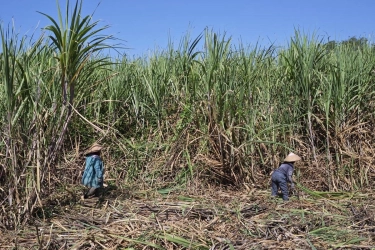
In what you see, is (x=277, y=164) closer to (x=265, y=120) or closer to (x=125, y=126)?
(x=265, y=120)

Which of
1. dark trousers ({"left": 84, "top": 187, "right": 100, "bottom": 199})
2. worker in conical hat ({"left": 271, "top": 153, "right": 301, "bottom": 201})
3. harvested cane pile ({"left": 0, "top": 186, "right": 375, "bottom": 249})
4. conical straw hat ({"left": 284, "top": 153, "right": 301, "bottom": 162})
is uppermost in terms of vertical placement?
conical straw hat ({"left": 284, "top": 153, "right": 301, "bottom": 162})

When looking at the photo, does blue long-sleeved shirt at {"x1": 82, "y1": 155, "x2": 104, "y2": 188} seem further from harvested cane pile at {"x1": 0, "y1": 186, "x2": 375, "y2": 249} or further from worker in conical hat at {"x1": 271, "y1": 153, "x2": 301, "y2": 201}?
worker in conical hat at {"x1": 271, "y1": 153, "x2": 301, "y2": 201}

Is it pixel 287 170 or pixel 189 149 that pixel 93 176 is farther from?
pixel 287 170

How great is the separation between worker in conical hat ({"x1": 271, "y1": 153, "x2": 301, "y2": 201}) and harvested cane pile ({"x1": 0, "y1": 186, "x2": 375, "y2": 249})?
0.12 m

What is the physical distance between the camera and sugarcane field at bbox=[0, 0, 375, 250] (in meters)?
3.43

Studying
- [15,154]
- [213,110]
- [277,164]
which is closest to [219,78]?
[213,110]

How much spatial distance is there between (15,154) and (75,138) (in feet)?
5.70

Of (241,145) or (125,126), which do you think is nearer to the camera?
(241,145)

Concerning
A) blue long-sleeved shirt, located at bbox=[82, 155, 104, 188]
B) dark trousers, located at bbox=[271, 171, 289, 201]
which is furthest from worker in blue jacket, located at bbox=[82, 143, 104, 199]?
dark trousers, located at bbox=[271, 171, 289, 201]

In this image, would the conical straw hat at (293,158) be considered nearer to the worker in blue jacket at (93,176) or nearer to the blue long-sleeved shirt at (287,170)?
the blue long-sleeved shirt at (287,170)

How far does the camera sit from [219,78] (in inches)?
189

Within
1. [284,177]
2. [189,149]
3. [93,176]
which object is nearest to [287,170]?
[284,177]

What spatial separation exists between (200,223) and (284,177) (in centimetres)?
127

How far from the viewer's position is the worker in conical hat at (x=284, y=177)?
4418mm
